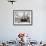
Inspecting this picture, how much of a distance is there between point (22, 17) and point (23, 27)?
0.37 metres

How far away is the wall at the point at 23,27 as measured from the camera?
4785 mm

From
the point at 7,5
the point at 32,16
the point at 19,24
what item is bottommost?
the point at 19,24

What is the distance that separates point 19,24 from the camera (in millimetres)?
4820

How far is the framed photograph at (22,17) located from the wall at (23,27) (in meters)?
0.12

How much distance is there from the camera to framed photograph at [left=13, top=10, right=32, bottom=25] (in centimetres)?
481

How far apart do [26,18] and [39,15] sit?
49 centimetres

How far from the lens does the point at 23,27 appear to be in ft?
15.8

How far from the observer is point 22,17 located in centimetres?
483

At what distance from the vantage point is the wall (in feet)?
15.7

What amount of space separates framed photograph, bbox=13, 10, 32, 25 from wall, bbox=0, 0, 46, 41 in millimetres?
116

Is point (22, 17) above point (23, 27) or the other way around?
above

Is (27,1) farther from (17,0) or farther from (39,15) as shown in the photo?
(39,15)

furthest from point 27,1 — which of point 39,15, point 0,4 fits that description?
point 0,4

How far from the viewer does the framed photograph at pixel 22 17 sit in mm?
4809
